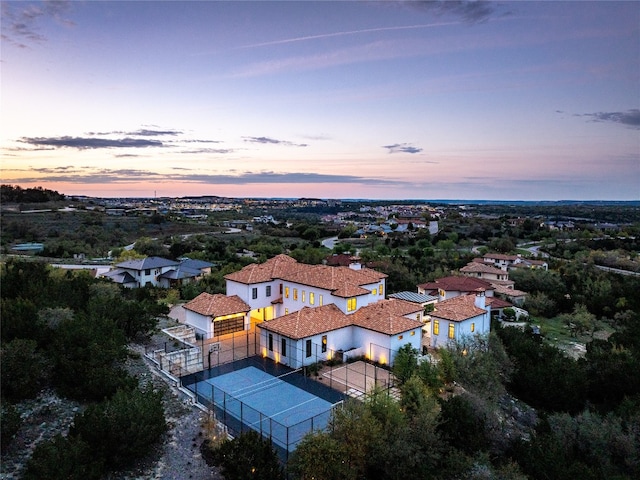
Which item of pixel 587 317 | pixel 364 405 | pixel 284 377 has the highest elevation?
pixel 364 405

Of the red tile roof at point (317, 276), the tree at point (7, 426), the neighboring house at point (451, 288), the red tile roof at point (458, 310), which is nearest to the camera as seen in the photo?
the tree at point (7, 426)

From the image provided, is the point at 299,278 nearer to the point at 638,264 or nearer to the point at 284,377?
the point at 284,377

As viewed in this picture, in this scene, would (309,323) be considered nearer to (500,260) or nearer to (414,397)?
(414,397)

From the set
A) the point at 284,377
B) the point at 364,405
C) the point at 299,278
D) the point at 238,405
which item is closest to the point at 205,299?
the point at 299,278

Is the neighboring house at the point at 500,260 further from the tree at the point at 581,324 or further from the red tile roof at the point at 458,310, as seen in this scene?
the red tile roof at the point at 458,310

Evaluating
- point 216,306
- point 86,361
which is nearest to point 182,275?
point 216,306

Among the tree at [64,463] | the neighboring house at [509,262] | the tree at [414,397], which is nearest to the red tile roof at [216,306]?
the tree at [414,397]

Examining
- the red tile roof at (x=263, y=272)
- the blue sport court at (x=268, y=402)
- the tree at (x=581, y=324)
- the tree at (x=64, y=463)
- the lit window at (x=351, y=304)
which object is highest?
the red tile roof at (x=263, y=272)
